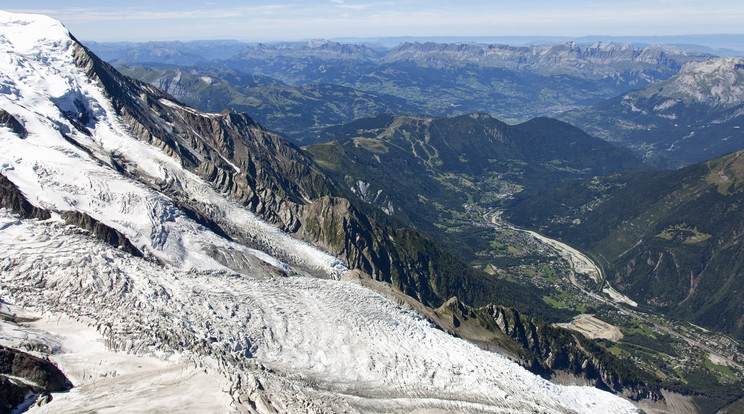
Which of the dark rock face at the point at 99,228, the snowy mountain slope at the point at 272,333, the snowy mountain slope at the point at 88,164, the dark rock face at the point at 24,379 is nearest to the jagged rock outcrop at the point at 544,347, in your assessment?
the snowy mountain slope at the point at 88,164

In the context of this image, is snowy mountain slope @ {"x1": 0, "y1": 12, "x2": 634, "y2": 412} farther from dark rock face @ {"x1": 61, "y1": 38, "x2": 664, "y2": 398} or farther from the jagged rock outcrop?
the jagged rock outcrop

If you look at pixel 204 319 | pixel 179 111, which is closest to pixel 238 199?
pixel 179 111

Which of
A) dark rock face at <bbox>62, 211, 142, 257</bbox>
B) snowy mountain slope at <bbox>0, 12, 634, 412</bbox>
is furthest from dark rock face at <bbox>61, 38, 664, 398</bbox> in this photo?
dark rock face at <bbox>62, 211, 142, 257</bbox>

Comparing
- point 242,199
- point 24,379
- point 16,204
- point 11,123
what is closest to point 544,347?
point 242,199

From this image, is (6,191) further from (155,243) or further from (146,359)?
(146,359)

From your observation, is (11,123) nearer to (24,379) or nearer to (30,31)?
(30,31)

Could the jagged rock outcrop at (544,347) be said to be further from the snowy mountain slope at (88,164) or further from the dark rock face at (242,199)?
the snowy mountain slope at (88,164)

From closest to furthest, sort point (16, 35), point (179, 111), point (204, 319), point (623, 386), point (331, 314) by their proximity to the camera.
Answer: point (204, 319) → point (331, 314) → point (623, 386) → point (16, 35) → point (179, 111)
